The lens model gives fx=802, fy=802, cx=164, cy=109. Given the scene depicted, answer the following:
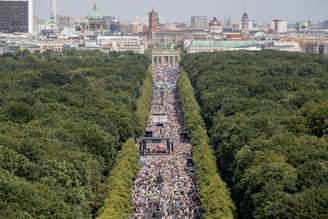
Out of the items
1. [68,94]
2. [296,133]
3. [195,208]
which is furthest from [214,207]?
[68,94]

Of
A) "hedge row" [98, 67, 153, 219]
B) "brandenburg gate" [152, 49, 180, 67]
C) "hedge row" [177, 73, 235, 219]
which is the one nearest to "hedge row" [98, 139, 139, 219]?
"hedge row" [98, 67, 153, 219]

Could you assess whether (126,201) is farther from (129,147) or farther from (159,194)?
(129,147)

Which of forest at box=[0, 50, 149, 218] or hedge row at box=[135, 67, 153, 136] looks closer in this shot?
forest at box=[0, 50, 149, 218]

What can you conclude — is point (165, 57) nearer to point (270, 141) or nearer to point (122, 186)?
point (270, 141)

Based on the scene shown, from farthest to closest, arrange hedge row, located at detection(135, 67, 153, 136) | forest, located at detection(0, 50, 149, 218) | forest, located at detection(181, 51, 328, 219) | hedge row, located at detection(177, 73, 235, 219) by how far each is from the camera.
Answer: hedge row, located at detection(135, 67, 153, 136), hedge row, located at detection(177, 73, 235, 219), forest, located at detection(181, 51, 328, 219), forest, located at detection(0, 50, 149, 218)

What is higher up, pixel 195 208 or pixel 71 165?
pixel 71 165

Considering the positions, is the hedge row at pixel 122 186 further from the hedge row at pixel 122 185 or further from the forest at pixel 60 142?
the forest at pixel 60 142

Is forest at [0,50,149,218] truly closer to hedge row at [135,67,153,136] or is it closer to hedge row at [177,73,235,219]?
hedge row at [135,67,153,136]
